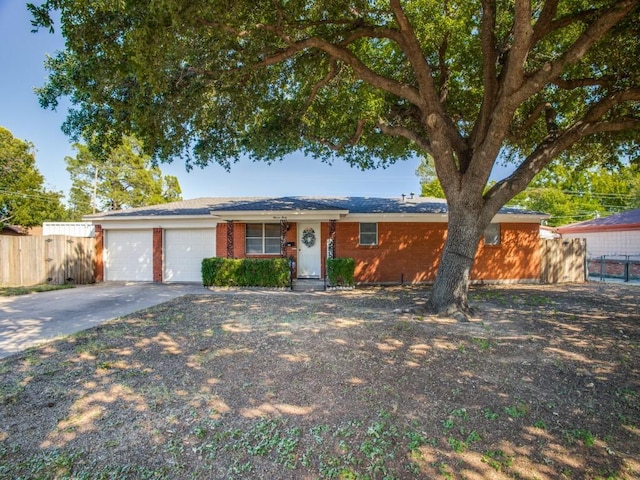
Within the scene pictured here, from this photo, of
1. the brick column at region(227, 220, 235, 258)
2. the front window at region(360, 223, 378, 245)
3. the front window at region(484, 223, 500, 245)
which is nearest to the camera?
the brick column at region(227, 220, 235, 258)

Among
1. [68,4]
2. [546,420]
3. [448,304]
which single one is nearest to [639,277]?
[448,304]

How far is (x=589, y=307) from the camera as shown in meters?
8.62

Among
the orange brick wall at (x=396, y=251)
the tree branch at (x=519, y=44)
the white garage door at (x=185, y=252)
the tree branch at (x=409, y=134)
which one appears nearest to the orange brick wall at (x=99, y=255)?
the white garage door at (x=185, y=252)

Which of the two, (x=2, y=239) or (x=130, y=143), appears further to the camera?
(x=130, y=143)

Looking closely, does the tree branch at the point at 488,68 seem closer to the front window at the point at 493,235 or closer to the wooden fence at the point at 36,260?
the front window at the point at 493,235

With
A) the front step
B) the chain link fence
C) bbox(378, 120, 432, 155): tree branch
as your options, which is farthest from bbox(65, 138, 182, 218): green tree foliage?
the chain link fence

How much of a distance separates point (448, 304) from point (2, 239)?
16.0 meters

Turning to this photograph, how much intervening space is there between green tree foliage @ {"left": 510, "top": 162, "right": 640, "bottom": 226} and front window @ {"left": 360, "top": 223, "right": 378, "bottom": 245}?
3025 centimetres

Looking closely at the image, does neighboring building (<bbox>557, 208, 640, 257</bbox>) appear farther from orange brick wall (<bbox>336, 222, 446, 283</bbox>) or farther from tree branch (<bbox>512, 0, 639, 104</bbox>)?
tree branch (<bbox>512, 0, 639, 104</bbox>)

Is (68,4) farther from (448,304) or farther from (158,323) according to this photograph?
(448,304)

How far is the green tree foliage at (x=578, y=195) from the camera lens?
118 feet

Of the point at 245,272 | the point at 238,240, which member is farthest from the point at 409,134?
the point at 238,240

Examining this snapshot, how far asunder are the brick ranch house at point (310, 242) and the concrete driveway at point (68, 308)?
1402 millimetres

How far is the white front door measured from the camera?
1370 centimetres
